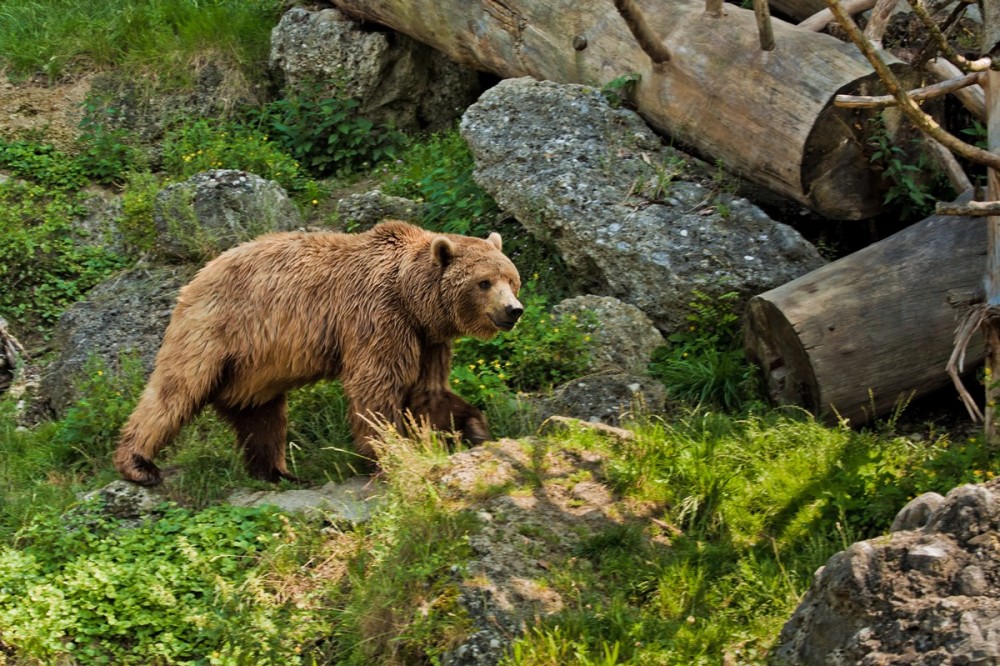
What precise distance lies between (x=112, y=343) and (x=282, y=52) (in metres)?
3.91

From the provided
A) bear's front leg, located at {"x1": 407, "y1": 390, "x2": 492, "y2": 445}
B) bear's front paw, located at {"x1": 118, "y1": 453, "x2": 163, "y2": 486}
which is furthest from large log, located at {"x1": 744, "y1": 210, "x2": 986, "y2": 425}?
bear's front paw, located at {"x1": 118, "y1": 453, "x2": 163, "y2": 486}

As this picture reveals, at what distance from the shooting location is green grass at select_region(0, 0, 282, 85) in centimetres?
1190

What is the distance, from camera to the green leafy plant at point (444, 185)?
9.44 m

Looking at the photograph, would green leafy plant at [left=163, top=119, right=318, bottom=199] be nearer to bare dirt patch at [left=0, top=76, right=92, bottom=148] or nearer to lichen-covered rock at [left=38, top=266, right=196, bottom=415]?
bare dirt patch at [left=0, top=76, right=92, bottom=148]

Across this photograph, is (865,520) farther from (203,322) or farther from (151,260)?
(151,260)

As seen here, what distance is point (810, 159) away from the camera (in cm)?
796

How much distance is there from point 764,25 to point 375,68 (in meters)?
4.36

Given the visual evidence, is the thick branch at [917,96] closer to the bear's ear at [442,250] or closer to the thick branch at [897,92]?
the thick branch at [897,92]

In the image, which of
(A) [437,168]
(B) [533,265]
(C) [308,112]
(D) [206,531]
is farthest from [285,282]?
(C) [308,112]

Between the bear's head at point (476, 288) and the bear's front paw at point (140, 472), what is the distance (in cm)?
196

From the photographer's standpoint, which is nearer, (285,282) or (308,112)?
(285,282)

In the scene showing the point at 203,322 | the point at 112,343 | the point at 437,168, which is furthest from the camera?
the point at 437,168

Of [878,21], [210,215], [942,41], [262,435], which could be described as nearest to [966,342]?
[942,41]

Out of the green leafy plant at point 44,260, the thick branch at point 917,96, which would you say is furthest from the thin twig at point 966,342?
the green leafy plant at point 44,260
